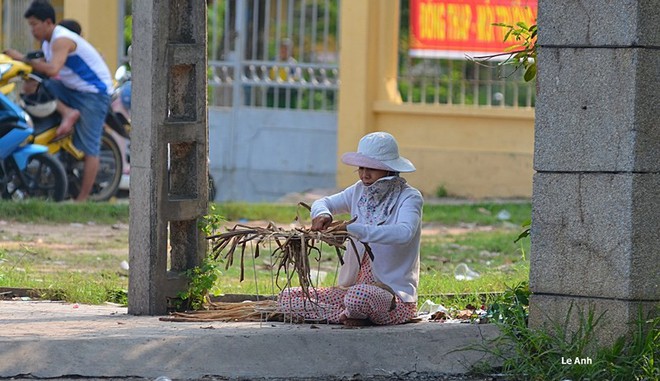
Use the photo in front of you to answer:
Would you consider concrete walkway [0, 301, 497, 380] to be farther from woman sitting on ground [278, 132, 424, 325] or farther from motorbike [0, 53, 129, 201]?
motorbike [0, 53, 129, 201]

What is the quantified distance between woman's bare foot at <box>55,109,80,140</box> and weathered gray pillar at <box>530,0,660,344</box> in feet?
23.0

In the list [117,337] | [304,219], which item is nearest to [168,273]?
[117,337]

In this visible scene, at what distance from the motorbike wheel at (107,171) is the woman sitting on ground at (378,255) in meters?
6.65

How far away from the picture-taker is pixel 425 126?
45.8ft

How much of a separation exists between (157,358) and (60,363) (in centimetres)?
38

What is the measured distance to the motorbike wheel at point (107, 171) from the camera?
1218 centimetres

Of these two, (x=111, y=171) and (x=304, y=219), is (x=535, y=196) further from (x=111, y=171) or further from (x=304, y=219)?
(x=111, y=171)

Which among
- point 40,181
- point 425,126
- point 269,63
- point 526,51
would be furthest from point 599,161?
point 269,63

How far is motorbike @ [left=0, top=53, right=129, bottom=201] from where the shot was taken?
11164 mm

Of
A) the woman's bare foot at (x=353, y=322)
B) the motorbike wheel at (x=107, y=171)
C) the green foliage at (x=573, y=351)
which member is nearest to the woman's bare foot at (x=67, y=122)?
the motorbike wheel at (x=107, y=171)

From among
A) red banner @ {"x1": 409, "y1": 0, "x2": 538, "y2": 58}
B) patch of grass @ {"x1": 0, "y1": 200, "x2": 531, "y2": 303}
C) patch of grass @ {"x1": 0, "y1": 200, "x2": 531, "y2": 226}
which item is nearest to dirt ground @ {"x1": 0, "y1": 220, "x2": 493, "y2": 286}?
patch of grass @ {"x1": 0, "y1": 200, "x2": 531, "y2": 303}

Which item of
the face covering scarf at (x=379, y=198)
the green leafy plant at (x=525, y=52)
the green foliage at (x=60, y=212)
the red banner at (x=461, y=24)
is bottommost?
the green foliage at (x=60, y=212)

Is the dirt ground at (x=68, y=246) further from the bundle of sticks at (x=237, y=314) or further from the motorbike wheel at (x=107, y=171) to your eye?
the bundle of sticks at (x=237, y=314)

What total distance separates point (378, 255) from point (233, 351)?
97 centimetres
